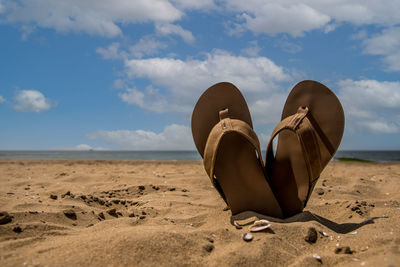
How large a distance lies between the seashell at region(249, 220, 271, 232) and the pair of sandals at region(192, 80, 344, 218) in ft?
1.29

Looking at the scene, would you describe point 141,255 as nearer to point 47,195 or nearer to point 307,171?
point 307,171

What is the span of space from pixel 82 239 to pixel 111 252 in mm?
279

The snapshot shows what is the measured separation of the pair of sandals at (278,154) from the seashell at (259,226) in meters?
0.39

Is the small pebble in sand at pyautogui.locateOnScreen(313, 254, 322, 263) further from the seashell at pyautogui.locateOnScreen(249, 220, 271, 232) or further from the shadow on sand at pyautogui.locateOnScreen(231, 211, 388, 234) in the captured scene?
the shadow on sand at pyautogui.locateOnScreen(231, 211, 388, 234)

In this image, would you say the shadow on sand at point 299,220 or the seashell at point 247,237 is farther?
the shadow on sand at point 299,220

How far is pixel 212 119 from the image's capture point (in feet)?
8.73

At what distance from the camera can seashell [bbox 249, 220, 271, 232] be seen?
1.86m

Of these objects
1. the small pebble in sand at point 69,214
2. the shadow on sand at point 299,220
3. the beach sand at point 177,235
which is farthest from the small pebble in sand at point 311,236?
the small pebble in sand at point 69,214

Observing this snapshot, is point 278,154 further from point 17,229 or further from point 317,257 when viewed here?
point 17,229

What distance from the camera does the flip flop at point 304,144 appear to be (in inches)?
90.0

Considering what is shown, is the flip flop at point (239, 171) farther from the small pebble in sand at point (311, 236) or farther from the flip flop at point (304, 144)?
the small pebble in sand at point (311, 236)

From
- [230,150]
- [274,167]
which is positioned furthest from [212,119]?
[274,167]

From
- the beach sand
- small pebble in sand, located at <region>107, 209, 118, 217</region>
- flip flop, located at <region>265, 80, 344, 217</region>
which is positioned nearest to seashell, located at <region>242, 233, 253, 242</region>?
the beach sand

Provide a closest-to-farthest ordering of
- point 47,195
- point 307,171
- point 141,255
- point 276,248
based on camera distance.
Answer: point 141,255 → point 276,248 → point 307,171 → point 47,195
